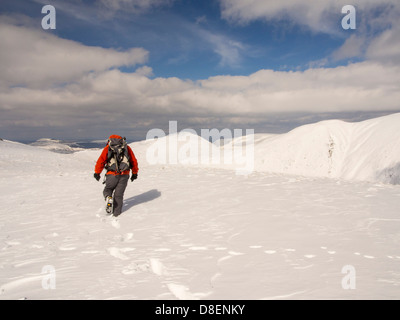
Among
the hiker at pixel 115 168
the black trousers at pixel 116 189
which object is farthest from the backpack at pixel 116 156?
the black trousers at pixel 116 189

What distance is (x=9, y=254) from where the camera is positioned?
4.62m

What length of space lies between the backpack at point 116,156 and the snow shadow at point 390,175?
104 ft

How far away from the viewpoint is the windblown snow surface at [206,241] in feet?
10.6

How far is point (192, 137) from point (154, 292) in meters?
42.4

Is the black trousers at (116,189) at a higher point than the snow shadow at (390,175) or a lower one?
higher

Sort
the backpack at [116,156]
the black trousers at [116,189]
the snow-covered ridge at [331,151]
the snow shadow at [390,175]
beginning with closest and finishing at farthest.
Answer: the black trousers at [116,189] < the backpack at [116,156] < the snow shadow at [390,175] < the snow-covered ridge at [331,151]

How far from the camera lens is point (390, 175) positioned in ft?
97.6

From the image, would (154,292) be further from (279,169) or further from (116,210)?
(279,169)

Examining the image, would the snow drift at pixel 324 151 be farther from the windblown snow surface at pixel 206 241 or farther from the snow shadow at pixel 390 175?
the windblown snow surface at pixel 206 241

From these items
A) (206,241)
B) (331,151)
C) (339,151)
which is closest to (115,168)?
(206,241)

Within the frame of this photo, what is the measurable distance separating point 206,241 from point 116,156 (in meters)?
4.11

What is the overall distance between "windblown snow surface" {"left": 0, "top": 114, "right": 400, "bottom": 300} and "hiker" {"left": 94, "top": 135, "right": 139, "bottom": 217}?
0.57 metres

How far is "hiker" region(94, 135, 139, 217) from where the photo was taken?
24.6 feet
